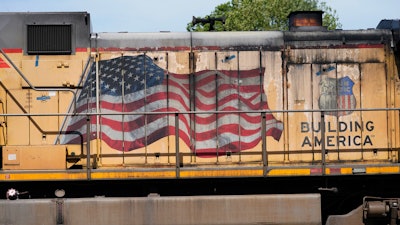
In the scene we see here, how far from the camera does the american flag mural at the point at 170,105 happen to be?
9188 mm

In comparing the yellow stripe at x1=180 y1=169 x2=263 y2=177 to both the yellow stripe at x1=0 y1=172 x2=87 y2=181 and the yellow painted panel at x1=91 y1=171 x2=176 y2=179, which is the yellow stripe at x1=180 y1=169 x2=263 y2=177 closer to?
the yellow painted panel at x1=91 y1=171 x2=176 y2=179

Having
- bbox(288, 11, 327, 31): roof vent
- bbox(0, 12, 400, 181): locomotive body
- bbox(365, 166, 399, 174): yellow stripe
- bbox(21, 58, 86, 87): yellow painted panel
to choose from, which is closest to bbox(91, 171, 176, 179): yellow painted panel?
bbox(0, 12, 400, 181): locomotive body

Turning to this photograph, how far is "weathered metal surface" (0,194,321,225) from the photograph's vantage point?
8.44 metres

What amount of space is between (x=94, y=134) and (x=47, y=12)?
6.50ft

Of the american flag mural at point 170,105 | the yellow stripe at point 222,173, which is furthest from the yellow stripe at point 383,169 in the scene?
the yellow stripe at point 222,173

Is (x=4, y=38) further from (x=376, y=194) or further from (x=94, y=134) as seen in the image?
(x=376, y=194)

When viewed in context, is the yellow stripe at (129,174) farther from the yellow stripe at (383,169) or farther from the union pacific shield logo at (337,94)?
the yellow stripe at (383,169)

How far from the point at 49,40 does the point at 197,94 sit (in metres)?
2.33

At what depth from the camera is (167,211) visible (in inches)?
336

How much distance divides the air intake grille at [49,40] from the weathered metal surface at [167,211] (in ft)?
7.47

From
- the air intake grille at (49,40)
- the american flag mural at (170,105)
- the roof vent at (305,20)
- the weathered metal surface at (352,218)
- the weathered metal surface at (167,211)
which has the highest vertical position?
the roof vent at (305,20)

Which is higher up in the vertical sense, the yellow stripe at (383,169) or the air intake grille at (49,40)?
the air intake grille at (49,40)

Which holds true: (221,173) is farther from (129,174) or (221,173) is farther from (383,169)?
(383,169)

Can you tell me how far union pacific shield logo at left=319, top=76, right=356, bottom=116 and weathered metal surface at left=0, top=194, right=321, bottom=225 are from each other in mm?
1584
